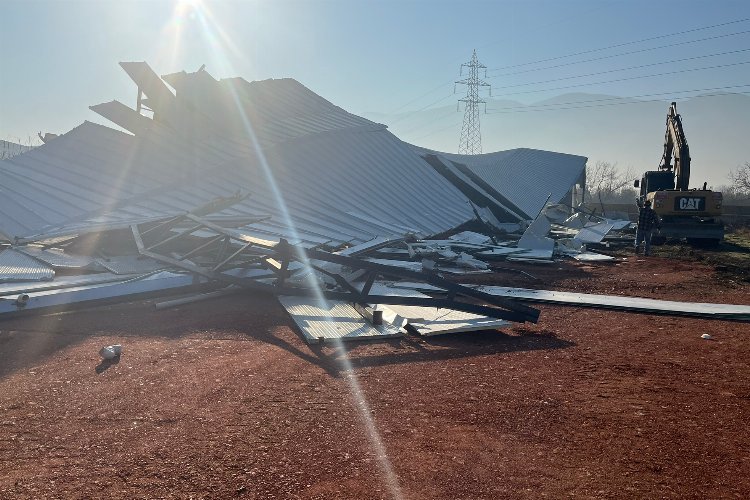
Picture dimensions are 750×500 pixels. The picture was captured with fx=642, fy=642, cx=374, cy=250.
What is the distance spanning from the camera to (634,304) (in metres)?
10.8

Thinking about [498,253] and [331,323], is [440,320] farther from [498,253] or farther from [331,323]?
[498,253]

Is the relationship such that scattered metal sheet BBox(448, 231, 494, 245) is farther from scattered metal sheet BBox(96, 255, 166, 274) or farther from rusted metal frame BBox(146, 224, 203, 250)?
scattered metal sheet BBox(96, 255, 166, 274)

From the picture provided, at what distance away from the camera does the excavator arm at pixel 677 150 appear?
25.4 meters

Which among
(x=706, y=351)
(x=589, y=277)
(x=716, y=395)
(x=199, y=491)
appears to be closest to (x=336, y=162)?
(x=589, y=277)

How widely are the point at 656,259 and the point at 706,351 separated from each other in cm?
1239

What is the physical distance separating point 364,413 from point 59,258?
8226 mm

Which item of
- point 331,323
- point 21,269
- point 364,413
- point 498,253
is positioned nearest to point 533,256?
point 498,253

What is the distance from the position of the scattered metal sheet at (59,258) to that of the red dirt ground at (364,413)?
2430 mm

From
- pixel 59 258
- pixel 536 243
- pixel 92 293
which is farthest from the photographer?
pixel 536 243

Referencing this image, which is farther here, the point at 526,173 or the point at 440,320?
the point at 526,173

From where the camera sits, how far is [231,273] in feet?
36.7

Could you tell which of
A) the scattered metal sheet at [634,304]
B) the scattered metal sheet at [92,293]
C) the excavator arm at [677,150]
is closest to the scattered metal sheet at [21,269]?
the scattered metal sheet at [92,293]

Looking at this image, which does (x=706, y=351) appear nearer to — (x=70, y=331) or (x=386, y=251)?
(x=70, y=331)

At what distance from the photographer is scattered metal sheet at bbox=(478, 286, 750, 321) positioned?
398 inches
